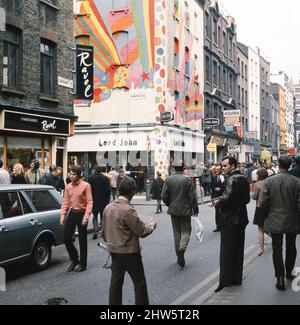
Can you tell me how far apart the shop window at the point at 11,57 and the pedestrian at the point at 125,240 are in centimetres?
1225

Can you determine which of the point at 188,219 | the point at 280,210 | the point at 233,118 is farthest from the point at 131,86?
the point at 280,210

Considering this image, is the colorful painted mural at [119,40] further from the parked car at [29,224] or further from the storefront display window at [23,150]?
the parked car at [29,224]

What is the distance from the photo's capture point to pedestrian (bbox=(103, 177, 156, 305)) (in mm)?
5148

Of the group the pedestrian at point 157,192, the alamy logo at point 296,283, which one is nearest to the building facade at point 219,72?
the pedestrian at point 157,192

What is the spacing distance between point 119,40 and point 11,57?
11670mm

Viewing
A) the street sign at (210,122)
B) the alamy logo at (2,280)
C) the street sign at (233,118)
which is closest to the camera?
the alamy logo at (2,280)

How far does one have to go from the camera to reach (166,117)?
Result: 26297 millimetres

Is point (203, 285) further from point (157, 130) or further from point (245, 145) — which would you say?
point (245, 145)

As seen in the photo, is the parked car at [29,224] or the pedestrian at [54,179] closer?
the parked car at [29,224]

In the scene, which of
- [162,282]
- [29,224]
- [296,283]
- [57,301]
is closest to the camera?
[57,301]

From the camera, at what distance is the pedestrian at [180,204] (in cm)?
866

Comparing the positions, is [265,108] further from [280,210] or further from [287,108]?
[280,210]

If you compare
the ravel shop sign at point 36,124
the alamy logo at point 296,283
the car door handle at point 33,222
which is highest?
the ravel shop sign at point 36,124

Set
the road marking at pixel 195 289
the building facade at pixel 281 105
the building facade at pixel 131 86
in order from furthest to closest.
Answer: the building facade at pixel 281 105 → the building facade at pixel 131 86 → the road marking at pixel 195 289
